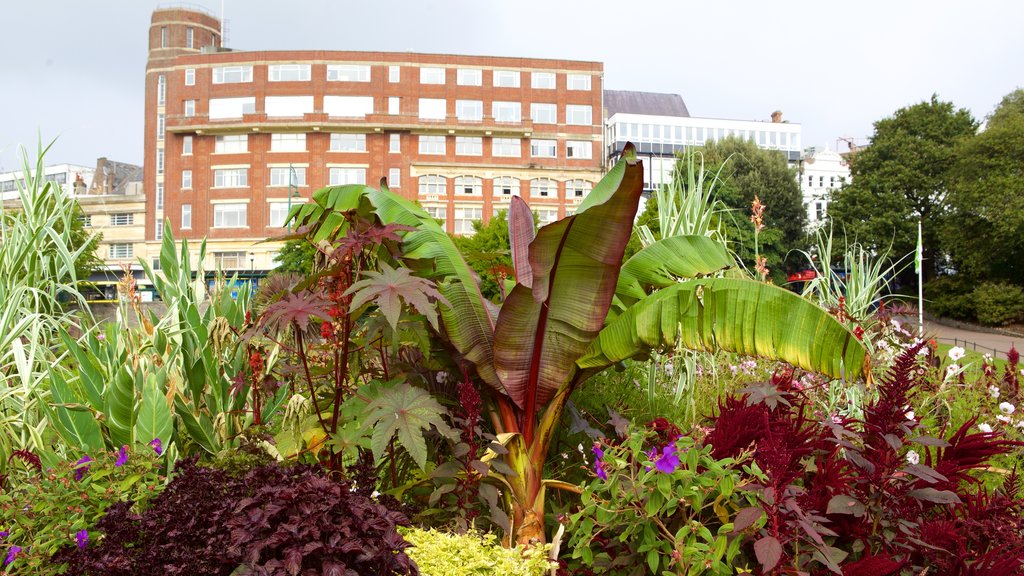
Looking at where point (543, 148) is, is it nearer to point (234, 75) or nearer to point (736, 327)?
point (234, 75)

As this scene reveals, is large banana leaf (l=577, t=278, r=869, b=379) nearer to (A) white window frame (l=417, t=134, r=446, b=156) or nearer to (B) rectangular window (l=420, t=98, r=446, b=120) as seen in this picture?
(A) white window frame (l=417, t=134, r=446, b=156)

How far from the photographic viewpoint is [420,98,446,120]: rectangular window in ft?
178

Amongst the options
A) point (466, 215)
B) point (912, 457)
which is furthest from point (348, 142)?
point (912, 457)

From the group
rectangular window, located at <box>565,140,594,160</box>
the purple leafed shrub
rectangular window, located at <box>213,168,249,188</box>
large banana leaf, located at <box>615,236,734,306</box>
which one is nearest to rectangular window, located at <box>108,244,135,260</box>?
rectangular window, located at <box>213,168,249,188</box>

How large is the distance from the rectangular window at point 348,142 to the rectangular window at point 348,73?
169 inches

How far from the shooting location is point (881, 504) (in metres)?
2.62

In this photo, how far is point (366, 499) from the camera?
8.25 feet

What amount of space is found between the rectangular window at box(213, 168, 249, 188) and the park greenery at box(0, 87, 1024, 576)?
50.7m

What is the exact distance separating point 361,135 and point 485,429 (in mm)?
51777

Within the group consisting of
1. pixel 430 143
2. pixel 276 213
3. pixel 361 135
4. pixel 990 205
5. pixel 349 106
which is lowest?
pixel 990 205

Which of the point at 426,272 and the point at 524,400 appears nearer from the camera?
the point at 524,400

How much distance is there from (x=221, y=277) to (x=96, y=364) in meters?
0.87

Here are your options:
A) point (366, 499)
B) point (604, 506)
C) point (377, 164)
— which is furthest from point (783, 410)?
point (377, 164)

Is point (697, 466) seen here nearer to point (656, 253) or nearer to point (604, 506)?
point (604, 506)
